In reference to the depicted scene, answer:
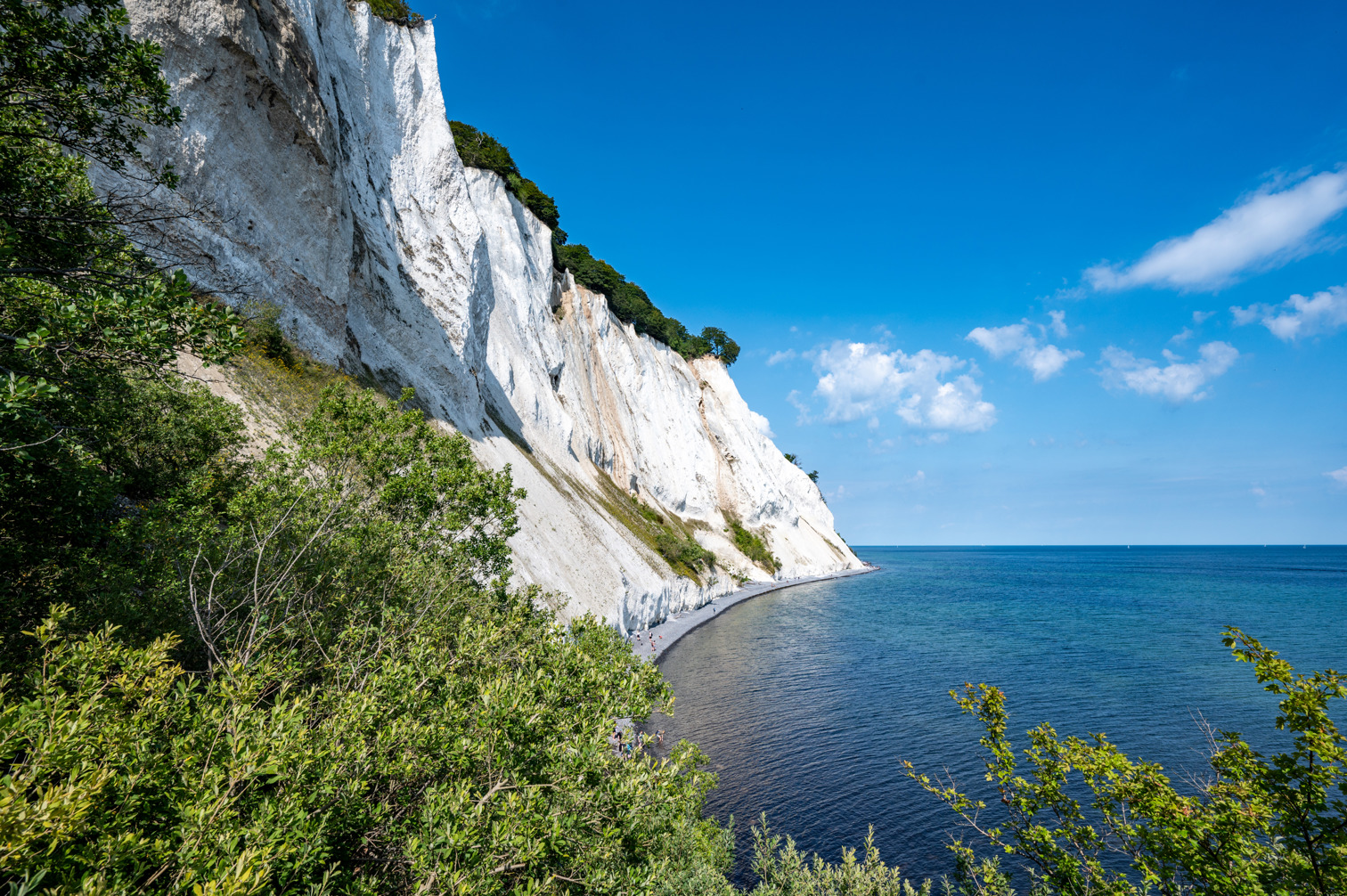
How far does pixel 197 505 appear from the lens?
37.0ft

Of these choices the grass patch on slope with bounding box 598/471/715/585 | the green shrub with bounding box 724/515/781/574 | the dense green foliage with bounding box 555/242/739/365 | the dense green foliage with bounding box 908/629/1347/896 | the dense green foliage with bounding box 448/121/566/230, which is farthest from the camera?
the green shrub with bounding box 724/515/781/574

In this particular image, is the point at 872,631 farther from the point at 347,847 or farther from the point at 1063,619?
the point at 347,847

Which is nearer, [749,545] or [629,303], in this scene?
[629,303]

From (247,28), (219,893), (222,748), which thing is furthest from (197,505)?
(247,28)

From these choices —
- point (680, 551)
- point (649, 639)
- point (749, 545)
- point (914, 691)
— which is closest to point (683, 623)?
point (649, 639)

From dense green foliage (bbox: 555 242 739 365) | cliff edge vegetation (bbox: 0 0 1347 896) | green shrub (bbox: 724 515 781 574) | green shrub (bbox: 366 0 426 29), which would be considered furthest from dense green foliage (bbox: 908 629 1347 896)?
green shrub (bbox: 724 515 781 574)

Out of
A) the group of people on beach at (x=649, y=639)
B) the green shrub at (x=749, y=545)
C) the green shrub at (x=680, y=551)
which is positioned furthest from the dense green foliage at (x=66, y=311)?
the green shrub at (x=749, y=545)

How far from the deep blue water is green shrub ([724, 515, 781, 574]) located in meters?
13.0

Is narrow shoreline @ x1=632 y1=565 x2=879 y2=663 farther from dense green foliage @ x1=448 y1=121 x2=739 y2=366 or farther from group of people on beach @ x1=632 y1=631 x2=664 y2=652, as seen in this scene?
dense green foliage @ x1=448 y1=121 x2=739 y2=366

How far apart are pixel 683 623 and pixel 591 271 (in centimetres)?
4559

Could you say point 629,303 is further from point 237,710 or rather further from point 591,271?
point 237,710

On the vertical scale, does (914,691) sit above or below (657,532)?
below

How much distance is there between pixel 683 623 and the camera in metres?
49.7

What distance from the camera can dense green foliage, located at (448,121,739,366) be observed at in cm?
5100
